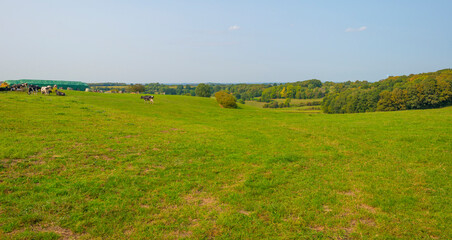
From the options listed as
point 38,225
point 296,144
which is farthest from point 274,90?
point 38,225

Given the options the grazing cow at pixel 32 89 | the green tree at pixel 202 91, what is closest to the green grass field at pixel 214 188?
the grazing cow at pixel 32 89

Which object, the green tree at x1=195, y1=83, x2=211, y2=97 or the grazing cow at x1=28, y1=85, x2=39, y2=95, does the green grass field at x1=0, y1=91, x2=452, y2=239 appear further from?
the green tree at x1=195, y1=83, x2=211, y2=97

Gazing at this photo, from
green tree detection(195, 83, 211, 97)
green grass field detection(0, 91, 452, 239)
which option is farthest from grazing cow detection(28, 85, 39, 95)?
green tree detection(195, 83, 211, 97)

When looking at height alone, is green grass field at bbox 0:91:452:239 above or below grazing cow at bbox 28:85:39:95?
below

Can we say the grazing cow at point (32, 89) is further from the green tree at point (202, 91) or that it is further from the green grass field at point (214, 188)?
the green tree at point (202, 91)

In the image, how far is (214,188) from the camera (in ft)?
27.0

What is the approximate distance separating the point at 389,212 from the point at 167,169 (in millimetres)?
8091

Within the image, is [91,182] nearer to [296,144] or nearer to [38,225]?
[38,225]

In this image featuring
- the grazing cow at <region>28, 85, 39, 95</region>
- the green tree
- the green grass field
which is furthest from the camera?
the green tree

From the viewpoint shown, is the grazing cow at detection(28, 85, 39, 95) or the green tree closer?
the grazing cow at detection(28, 85, 39, 95)

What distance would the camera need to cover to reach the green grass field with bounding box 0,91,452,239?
588 cm

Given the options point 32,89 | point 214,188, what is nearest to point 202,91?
point 32,89

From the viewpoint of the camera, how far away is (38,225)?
→ 569 cm

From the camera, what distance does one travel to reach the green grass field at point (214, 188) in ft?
19.3
